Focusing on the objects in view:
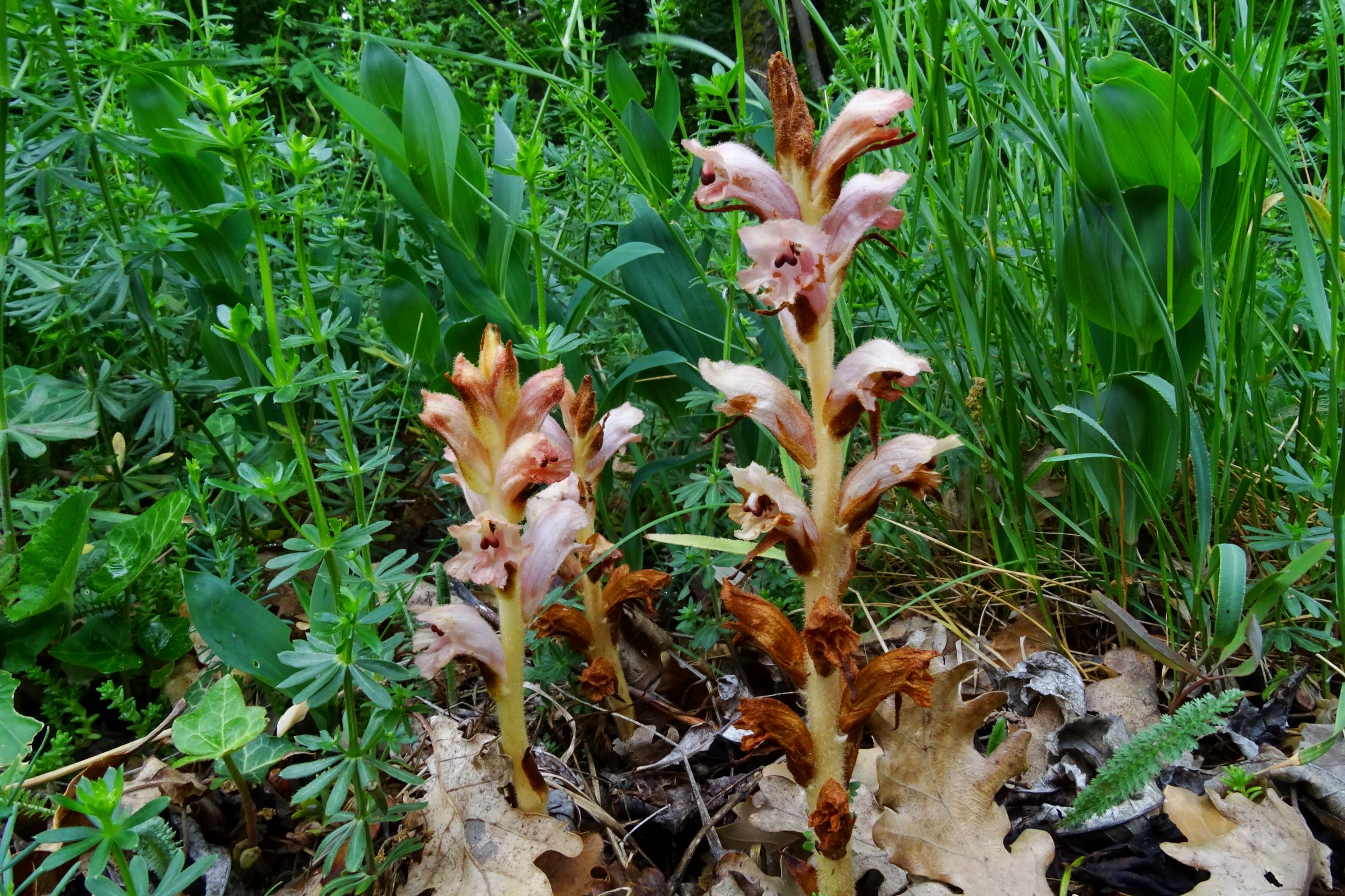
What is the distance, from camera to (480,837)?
1.30m

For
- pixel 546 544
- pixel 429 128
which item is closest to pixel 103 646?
pixel 546 544

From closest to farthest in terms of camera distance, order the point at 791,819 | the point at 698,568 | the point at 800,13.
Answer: the point at 791,819
the point at 698,568
the point at 800,13

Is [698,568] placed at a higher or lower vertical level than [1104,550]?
lower

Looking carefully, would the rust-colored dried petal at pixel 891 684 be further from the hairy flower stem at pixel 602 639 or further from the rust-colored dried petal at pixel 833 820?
the hairy flower stem at pixel 602 639

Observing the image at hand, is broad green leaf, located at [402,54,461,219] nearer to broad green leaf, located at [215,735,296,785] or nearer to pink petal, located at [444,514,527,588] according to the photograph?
pink petal, located at [444,514,527,588]

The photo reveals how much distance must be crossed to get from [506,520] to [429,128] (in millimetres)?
868

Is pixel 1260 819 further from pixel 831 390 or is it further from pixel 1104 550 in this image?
pixel 831 390

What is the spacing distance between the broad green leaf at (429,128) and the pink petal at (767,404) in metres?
0.83

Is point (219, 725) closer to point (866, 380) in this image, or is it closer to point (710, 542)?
point (710, 542)

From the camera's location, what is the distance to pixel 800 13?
16.1ft

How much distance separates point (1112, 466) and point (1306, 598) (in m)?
0.38

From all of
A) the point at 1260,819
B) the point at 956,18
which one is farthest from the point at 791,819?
the point at 956,18

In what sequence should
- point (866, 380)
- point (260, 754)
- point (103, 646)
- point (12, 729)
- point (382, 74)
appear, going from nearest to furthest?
point (866, 380) < point (260, 754) < point (12, 729) < point (103, 646) < point (382, 74)

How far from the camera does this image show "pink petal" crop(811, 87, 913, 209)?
111cm
